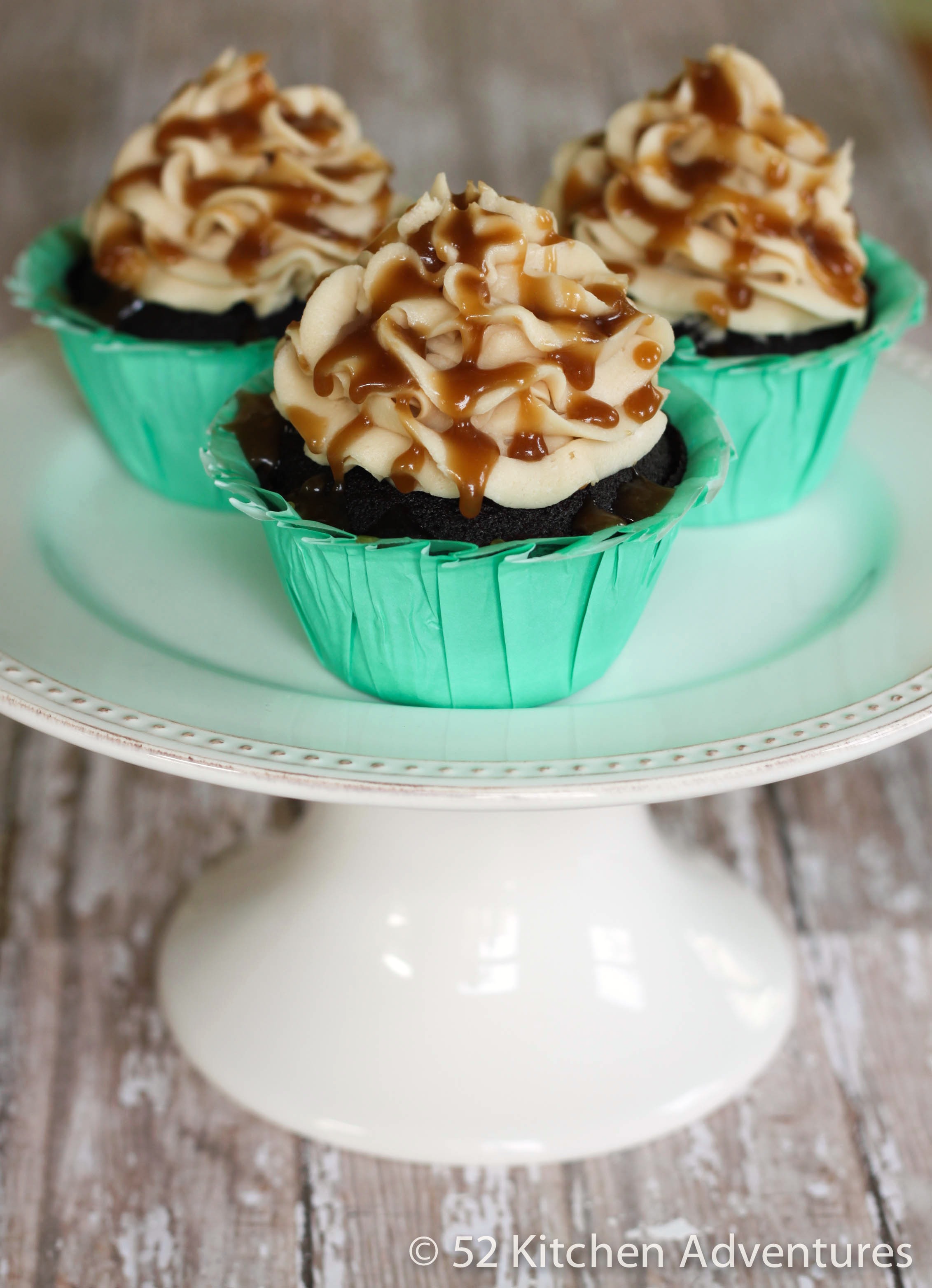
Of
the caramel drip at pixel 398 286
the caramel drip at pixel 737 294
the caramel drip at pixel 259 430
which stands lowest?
the caramel drip at pixel 259 430

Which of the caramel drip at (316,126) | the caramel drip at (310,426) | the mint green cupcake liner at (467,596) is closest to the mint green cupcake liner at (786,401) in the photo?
the mint green cupcake liner at (467,596)

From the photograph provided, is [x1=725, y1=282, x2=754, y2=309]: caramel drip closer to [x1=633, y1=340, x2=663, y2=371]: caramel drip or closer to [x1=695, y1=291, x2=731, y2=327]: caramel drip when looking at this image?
[x1=695, y1=291, x2=731, y2=327]: caramel drip

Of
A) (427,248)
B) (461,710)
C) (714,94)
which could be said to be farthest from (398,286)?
(714,94)

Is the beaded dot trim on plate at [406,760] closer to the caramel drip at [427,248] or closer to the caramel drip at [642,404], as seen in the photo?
the caramel drip at [642,404]

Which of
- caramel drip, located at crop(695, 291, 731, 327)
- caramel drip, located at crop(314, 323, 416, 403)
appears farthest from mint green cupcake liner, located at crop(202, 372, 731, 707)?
caramel drip, located at crop(695, 291, 731, 327)

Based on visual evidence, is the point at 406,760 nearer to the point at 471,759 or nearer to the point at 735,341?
the point at 471,759

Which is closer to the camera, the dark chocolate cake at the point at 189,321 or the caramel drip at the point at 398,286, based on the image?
the caramel drip at the point at 398,286

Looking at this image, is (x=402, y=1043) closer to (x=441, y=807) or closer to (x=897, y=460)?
(x=441, y=807)
